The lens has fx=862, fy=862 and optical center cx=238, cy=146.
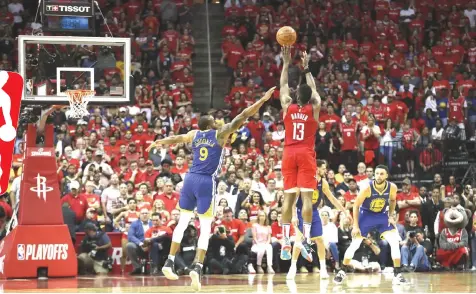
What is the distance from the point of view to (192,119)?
68.1 ft

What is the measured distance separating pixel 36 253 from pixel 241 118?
5.32 meters

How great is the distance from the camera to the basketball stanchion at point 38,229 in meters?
14.2

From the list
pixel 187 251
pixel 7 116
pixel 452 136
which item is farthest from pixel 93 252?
pixel 7 116

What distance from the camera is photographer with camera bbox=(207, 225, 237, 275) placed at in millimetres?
16469

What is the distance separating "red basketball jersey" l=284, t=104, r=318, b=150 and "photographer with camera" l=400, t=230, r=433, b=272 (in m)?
6.56

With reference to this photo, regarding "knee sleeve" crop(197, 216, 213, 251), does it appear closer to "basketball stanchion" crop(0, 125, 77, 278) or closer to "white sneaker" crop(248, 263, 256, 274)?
"basketball stanchion" crop(0, 125, 77, 278)

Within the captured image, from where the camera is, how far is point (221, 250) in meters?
16.6

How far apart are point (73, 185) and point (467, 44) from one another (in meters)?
14.3

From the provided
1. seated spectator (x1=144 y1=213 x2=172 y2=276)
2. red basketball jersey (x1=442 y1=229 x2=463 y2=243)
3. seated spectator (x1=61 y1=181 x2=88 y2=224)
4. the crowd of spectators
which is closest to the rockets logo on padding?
the crowd of spectators

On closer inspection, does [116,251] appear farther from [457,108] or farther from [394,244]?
[457,108]

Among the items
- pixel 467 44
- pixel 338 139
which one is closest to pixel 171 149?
pixel 338 139

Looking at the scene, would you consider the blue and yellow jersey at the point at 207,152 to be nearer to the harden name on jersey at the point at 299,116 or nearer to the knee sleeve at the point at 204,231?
the knee sleeve at the point at 204,231

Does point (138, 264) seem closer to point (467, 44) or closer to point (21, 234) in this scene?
point (21, 234)

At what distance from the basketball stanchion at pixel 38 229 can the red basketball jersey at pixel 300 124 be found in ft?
16.2
